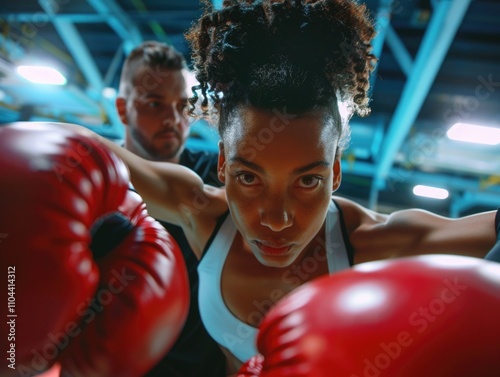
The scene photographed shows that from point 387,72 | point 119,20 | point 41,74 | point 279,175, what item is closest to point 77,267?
point 279,175

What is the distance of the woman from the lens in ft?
2.89

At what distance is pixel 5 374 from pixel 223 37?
2.50 ft

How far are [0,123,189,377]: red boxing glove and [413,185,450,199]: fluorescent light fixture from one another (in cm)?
577

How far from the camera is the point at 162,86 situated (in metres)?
2.02

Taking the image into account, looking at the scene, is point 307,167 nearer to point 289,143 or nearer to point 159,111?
point 289,143

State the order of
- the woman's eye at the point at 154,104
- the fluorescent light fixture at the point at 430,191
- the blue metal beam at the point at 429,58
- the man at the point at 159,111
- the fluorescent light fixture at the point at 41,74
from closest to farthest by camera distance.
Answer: the man at the point at 159,111
the woman's eye at the point at 154,104
the blue metal beam at the point at 429,58
the fluorescent light fixture at the point at 41,74
the fluorescent light fixture at the point at 430,191

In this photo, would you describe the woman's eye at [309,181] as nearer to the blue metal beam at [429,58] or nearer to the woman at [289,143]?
the woman at [289,143]

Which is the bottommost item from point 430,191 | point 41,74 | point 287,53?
point 430,191

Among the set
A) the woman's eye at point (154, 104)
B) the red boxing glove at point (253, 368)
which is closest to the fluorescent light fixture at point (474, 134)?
the woman's eye at point (154, 104)

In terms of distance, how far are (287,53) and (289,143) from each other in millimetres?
220

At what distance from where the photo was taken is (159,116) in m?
2.11

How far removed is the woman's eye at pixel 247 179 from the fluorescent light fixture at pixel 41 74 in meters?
4.12

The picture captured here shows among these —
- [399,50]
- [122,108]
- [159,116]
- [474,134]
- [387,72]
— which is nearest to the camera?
[159,116]

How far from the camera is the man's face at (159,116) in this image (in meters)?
2.02
